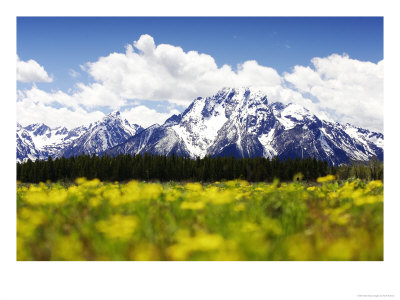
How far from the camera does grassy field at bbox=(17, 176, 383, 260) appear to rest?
2.30 m

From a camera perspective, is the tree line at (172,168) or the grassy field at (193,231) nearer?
the grassy field at (193,231)

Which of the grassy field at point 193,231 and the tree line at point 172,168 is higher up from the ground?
the grassy field at point 193,231

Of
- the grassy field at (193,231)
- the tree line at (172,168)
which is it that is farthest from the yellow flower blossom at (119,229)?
the tree line at (172,168)

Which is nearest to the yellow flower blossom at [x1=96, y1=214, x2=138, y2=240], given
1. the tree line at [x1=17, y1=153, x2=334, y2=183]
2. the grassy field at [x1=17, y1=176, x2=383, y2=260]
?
the grassy field at [x1=17, y1=176, x2=383, y2=260]

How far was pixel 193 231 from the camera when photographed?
8.84 feet

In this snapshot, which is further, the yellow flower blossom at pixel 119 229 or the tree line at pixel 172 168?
the tree line at pixel 172 168

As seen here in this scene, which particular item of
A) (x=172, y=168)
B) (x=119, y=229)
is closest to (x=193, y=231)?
(x=119, y=229)

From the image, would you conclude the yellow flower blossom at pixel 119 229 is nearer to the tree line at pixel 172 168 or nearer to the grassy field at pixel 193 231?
the grassy field at pixel 193 231

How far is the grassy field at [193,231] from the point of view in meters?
2.30

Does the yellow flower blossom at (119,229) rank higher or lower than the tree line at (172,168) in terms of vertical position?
higher

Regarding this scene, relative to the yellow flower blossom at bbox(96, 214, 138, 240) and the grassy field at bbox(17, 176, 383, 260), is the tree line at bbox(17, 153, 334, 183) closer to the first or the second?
the grassy field at bbox(17, 176, 383, 260)
